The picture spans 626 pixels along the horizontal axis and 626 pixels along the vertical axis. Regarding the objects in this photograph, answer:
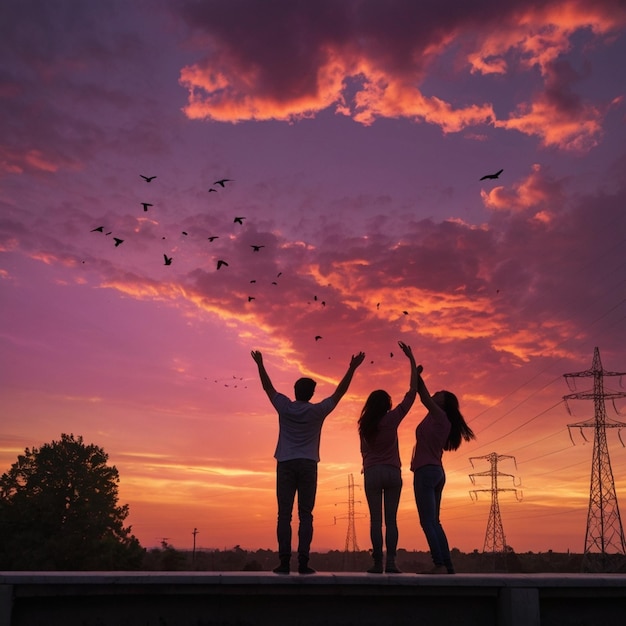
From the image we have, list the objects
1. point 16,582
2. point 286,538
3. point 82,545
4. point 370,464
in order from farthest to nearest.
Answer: point 82,545, point 370,464, point 286,538, point 16,582

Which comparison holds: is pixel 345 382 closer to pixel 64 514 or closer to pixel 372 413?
pixel 372 413

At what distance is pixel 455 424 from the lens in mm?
11648

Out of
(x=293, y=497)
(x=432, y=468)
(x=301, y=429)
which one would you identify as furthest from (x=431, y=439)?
(x=293, y=497)

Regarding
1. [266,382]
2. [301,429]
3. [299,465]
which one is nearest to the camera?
[299,465]

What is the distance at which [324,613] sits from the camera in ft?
31.0

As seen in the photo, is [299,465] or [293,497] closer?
[299,465]

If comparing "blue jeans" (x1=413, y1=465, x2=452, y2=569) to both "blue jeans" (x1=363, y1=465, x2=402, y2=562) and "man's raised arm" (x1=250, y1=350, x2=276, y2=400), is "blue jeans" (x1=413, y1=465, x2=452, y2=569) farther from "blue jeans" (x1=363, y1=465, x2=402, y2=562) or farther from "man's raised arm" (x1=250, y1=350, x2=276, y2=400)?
"man's raised arm" (x1=250, y1=350, x2=276, y2=400)

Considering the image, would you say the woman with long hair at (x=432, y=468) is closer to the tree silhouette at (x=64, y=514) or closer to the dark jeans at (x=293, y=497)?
the dark jeans at (x=293, y=497)

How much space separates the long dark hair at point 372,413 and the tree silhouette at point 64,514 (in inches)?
2083

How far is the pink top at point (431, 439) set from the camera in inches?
443

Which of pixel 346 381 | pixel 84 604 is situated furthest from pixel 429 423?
pixel 84 604

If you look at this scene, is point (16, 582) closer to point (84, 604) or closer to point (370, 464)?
point (84, 604)

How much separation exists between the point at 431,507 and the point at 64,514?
56.1m

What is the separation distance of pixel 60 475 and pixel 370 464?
187ft
